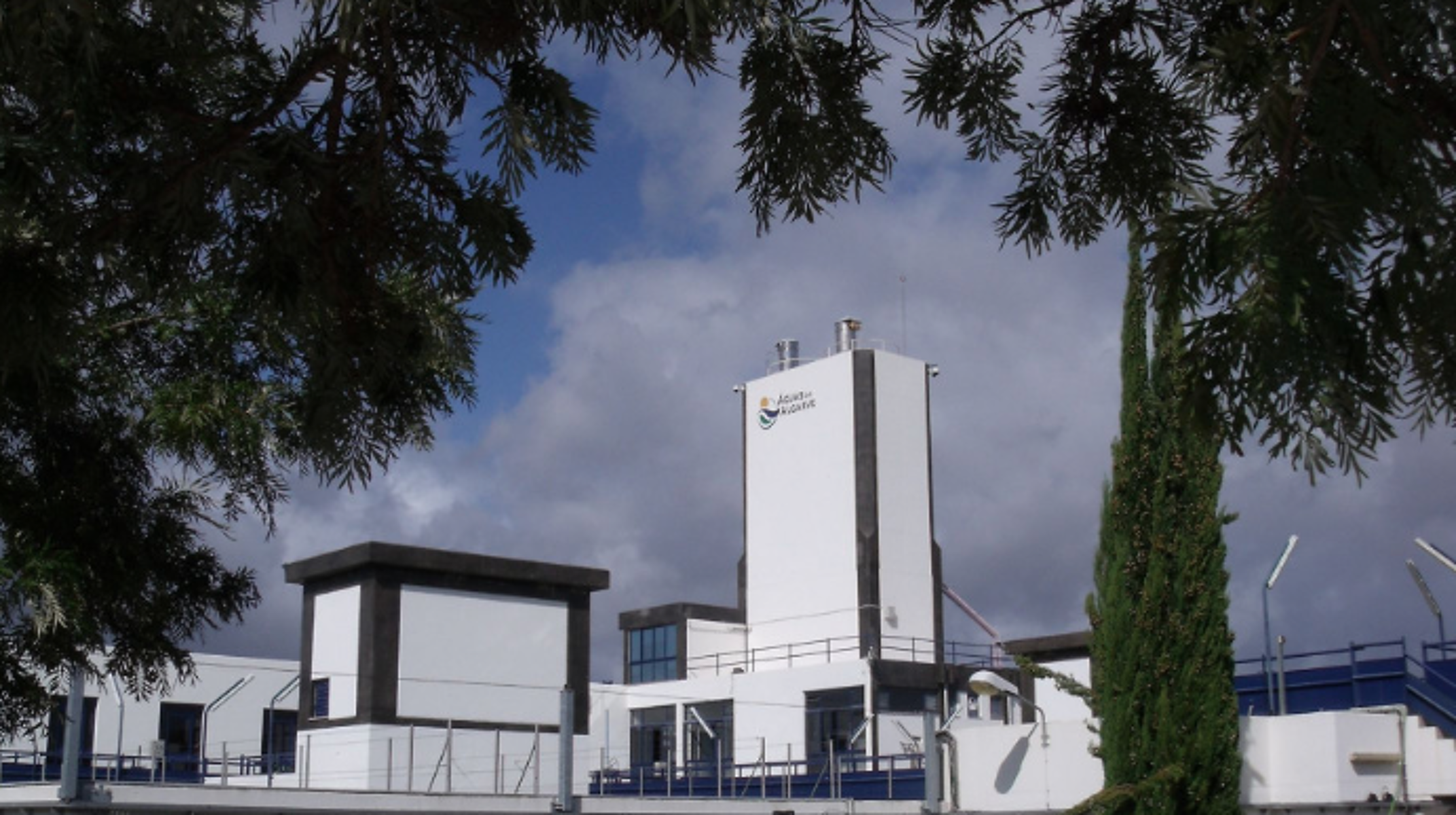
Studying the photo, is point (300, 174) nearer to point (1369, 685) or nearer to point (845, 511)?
point (1369, 685)

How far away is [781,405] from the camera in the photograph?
4394cm

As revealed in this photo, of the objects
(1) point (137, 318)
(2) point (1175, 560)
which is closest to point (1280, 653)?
(2) point (1175, 560)

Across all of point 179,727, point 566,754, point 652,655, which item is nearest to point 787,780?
A: point 566,754

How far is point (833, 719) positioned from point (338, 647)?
42.1ft

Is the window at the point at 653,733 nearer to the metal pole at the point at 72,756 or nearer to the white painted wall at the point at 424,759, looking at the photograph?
the white painted wall at the point at 424,759

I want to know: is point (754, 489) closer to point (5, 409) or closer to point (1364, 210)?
point (5, 409)

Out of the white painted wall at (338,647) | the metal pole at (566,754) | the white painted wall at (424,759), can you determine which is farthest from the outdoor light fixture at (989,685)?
the white painted wall at (338,647)

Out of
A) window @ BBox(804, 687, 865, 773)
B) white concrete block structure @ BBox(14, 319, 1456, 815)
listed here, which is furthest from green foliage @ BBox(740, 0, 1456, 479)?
window @ BBox(804, 687, 865, 773)

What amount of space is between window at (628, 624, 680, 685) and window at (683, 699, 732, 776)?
3.73 meters

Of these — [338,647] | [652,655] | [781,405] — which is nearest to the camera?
[338,647]

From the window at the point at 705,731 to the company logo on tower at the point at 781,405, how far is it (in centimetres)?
799

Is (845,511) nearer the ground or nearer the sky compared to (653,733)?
nearer the sky

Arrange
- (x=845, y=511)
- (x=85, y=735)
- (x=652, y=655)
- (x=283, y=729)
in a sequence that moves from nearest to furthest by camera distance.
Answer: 1. (x=85, y=735)
2. (x=283, y=729)
3. (x=845, y=511)
4. (x=652, y=655)

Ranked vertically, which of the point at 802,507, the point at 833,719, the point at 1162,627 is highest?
the point at 802,507
